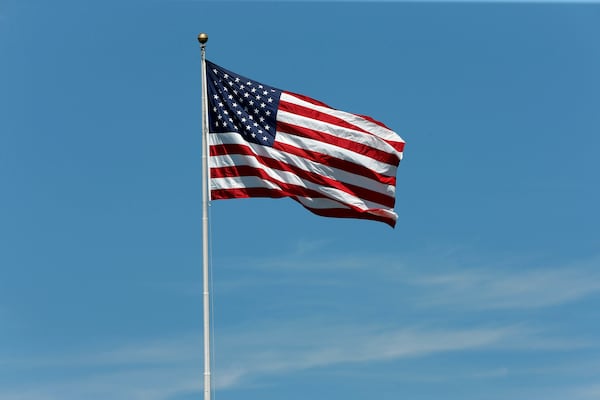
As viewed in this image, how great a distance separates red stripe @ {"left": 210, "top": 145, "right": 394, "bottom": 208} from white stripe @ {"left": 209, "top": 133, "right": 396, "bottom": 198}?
0.10 m

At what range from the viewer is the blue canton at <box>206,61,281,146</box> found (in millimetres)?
42875

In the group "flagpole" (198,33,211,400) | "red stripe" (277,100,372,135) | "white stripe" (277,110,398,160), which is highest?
"red stripe" (277,100,372,135)

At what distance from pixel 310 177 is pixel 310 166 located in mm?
389

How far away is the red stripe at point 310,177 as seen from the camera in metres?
42.6

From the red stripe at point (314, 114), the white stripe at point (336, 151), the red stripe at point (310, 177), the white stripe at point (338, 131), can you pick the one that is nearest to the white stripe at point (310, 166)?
the red stripe at point (310, 177)

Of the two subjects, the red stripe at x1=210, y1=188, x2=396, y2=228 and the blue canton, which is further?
the blue canton

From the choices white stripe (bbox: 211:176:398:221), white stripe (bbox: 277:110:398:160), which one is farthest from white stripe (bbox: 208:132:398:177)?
white stripe (bbox: 211:176:398:221)

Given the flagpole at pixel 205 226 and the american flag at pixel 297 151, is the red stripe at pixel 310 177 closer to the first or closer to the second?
the american flag at pixel 297 151

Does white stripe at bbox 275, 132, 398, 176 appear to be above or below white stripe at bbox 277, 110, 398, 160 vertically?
below

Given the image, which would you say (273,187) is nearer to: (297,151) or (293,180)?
(293,180)

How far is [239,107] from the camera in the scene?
43.2m

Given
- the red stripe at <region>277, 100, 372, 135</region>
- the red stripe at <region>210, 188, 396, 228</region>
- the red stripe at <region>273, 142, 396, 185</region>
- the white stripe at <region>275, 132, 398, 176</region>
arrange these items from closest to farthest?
the red stripe at <region>210, 188, 396, 228</region> < the red stripe at <region>273, 142, 396, 185</region> < the white stripe at <region>275, 132, 398, 176</region> < the red stripe at <region>277, 100, 372, 135</region>

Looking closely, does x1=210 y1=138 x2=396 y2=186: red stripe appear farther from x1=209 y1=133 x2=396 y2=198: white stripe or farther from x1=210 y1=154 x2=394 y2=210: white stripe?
x1=210 y1=154 x2=394 y2=210: white stripe

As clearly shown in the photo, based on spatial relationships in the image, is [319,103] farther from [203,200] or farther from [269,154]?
[203,200]
